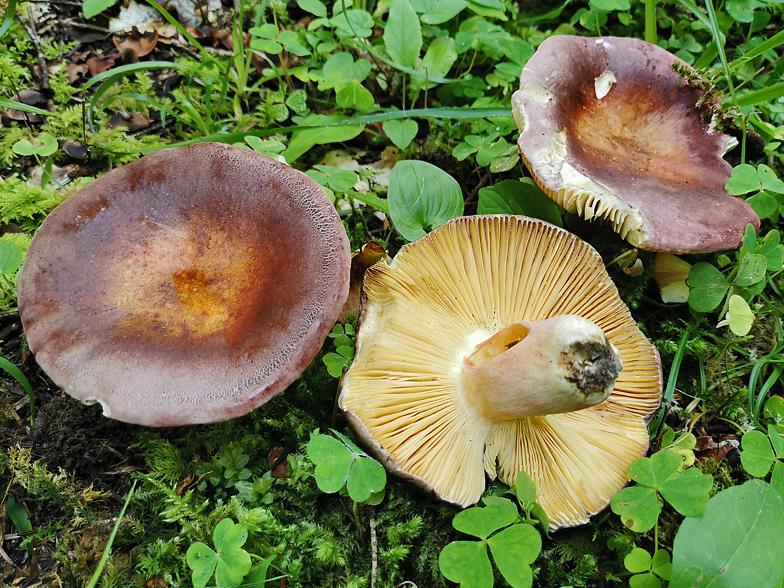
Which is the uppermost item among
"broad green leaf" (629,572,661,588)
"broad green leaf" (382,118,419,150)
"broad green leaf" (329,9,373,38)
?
"broad green leaf" (329,9,373,38)

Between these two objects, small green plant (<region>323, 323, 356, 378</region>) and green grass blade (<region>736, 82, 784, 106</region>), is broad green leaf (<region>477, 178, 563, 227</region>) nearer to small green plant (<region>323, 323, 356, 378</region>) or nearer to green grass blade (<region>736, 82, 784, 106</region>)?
small green plant (<region>323, 323, 356, 378</region>)

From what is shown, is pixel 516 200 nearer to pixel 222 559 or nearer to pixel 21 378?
pixel 222 559

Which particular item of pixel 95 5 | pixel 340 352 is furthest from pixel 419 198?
pixel 95 5

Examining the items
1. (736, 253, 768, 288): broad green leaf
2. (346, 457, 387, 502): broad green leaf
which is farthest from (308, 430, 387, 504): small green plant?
(736, 253, 768, 288): broad green leaf

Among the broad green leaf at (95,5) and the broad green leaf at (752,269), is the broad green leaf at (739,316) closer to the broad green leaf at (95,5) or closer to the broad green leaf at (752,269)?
the broad green leaf at (752,269)

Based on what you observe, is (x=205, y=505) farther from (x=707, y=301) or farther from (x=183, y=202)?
(x=707, y=301)

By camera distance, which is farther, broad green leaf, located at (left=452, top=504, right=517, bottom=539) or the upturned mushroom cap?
the upturned mushroom cap
